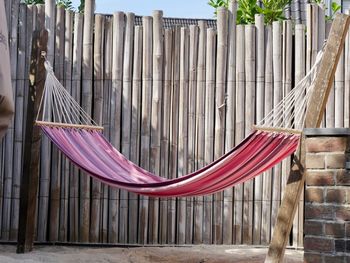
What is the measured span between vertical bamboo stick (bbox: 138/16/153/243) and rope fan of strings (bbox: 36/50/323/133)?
405mm

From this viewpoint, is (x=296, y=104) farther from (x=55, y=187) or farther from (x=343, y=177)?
(x=343, y=177)

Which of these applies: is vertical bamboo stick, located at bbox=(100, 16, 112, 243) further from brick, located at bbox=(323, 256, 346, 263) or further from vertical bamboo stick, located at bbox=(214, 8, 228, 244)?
brick, located at bbox=(323, 256, 346, 263)

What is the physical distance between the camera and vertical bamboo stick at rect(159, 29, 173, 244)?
5199 mm

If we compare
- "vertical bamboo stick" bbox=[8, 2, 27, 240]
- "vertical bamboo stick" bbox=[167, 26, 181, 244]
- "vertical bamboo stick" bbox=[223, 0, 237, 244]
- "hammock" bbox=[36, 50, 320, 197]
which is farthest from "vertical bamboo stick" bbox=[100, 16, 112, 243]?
"vertical bamboo stick" bbox=[223, 0, 237, 244]

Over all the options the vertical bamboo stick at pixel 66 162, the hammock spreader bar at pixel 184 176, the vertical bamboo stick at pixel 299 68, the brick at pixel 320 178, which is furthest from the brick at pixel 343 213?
the vertical bamboo stick at pixel 66 162

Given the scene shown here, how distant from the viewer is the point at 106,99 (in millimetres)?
5250

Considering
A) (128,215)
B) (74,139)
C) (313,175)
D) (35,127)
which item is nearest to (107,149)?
(74,139)

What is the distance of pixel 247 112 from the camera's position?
518 centimetres

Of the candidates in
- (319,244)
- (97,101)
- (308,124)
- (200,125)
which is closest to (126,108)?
(97,101)

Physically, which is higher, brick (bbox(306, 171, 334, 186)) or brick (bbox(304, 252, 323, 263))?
brick (bbox(306, 171, 334, 186))

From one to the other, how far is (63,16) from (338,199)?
11.1 feet

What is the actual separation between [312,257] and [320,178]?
302 mm

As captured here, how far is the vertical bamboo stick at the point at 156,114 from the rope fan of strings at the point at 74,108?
48 centimetres

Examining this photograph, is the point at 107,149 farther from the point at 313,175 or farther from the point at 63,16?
the point at 313,175
